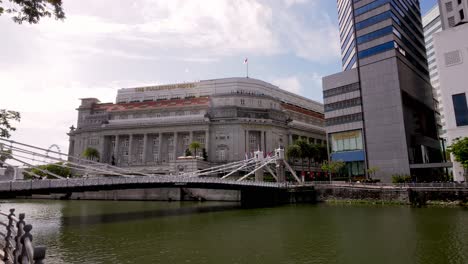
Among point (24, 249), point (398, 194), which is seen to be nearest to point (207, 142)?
point (398, 194)

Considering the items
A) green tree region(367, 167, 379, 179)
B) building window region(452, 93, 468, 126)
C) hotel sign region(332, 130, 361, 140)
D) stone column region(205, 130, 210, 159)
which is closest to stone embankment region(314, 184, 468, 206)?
green tree region(367, 167, 379, 179)

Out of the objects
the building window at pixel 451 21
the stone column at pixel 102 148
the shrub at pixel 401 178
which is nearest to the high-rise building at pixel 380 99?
the shrub at pixel 401 178

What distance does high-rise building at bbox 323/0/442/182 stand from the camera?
63.9m

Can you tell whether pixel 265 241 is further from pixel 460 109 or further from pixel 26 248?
pixel 460 109

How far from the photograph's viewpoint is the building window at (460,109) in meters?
55.1

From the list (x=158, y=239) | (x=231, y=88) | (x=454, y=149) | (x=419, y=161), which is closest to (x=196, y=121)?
(x=231, y=88)

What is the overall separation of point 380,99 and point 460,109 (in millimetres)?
14349

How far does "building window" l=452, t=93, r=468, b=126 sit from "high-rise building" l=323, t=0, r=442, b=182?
9.18 m

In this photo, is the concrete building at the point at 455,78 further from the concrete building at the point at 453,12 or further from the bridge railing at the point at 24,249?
the bridge railing at the point at 24,249

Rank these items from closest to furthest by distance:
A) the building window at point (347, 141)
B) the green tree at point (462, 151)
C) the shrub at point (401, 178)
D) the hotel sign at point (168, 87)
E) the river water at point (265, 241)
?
1. the river water at point (265, 241)
2. the green tree at point (462, 151)
3. the shrub at point (401, 178)
4. the building window at point (347, 141)
5. the hotel sign at point (168, 87)

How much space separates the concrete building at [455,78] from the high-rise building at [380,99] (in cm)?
761

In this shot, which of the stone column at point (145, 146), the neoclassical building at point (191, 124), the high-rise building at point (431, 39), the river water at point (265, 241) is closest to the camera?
the river water at point (265, 241)

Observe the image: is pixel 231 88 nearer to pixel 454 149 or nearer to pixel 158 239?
pixel 454 149

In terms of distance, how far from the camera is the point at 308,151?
83438 millimetres
